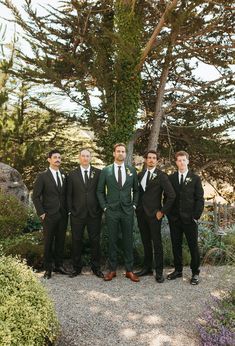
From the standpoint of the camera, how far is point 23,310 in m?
2.80

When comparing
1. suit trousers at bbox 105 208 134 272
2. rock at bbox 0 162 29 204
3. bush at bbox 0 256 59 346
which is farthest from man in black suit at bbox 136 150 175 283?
rock at bbox 0 162 29 204

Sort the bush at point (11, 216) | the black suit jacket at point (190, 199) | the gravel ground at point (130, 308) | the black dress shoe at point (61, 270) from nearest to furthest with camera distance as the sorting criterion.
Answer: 1. the gravel ground at point (130, 308)
2. the black suit jacket at point (190, 199)
3. the black dress shoe at point (61, 270)
4. the bush at point (11, 216)

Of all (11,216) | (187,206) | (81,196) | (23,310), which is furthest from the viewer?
Result: (11,216)

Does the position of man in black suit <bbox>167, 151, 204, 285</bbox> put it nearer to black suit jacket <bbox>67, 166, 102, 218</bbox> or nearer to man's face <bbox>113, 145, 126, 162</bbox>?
man's face <bbox>113, 145, 126, 162</bbox>

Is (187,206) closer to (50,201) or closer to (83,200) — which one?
(83,200)

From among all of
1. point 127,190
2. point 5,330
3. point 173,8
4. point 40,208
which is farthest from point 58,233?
point 173,8

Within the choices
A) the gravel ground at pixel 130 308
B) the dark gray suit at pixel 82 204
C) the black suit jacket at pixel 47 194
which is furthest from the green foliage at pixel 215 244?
the black suit jacket at pixel 47 194

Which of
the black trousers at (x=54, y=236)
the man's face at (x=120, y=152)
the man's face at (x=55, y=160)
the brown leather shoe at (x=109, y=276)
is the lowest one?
the brown leather shoe at (x=109, y=276)

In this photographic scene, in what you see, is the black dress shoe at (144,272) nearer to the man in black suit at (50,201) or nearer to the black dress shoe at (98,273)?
the black dress shoe at (98,273)

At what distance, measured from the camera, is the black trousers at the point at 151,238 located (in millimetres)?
5516

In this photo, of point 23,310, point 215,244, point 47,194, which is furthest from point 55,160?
point 215,244

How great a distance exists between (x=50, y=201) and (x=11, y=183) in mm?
3153

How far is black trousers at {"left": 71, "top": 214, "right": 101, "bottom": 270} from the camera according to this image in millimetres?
5656

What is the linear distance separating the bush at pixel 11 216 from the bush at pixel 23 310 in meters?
4.01
